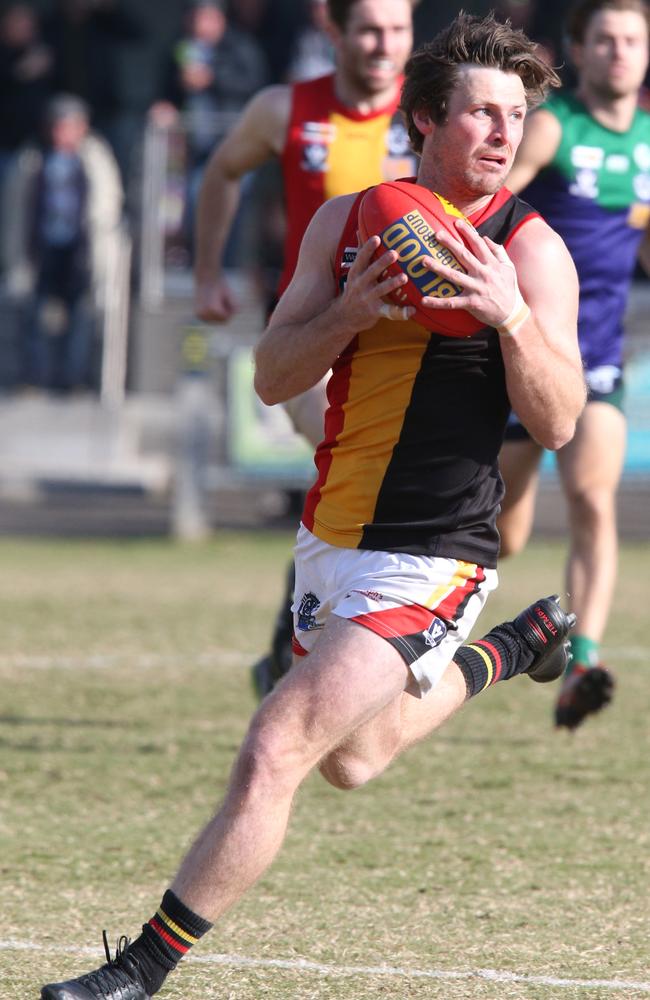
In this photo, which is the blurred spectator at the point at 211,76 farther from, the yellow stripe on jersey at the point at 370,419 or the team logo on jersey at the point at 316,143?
the yellow stripe on jersey at the point at 370,419

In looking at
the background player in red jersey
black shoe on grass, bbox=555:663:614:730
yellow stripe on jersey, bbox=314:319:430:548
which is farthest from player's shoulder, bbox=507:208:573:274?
black shoe on grass, bbox=555:663:614:730

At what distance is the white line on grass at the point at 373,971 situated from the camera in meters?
3.75

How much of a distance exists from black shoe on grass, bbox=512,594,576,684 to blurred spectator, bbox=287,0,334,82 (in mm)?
10873

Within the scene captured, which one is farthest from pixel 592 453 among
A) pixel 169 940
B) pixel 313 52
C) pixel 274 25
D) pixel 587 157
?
pixel 274 25

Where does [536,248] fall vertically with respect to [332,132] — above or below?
above

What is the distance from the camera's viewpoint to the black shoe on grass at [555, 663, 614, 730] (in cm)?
586

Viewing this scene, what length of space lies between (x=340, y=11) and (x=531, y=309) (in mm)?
2727

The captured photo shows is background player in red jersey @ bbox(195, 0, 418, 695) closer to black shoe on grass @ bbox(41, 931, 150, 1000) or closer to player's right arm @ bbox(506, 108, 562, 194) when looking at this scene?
player's right arm @ bbox(506, 108, 562, 194)

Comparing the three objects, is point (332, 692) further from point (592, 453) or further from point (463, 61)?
point (592, 453)

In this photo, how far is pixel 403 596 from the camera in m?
3.71

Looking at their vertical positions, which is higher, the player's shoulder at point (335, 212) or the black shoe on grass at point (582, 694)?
the player's shoulder at point (335, 212)

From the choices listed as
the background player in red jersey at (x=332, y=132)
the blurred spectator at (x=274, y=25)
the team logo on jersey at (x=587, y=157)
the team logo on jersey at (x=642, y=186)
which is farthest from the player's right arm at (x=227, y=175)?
the blurred spectator at (x=274, y=25)

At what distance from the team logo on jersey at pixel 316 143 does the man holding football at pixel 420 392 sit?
2.30m

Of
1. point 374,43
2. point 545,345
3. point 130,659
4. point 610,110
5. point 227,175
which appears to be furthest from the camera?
point 130,659
